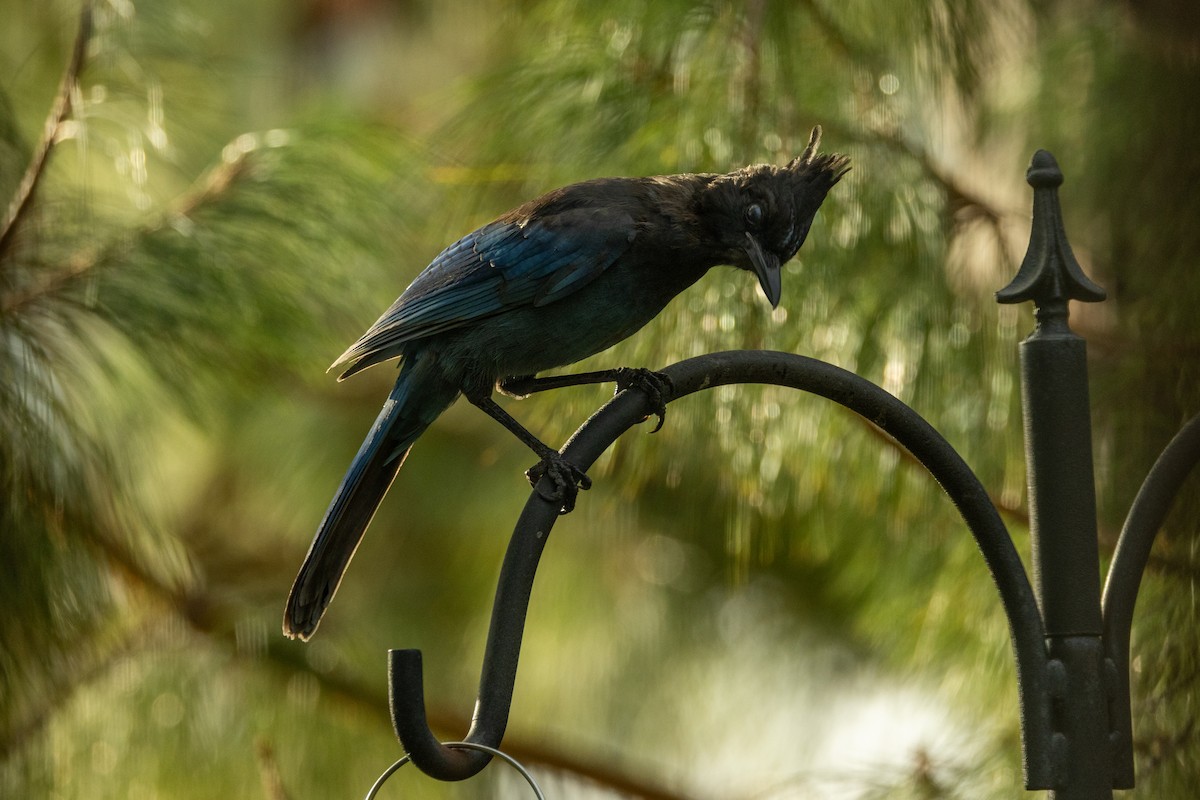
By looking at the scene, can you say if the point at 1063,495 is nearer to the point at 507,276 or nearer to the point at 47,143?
the point at 507,276

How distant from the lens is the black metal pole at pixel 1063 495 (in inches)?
61.2

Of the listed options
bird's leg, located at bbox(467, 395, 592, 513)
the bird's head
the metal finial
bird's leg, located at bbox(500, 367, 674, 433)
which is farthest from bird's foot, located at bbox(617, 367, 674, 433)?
the metal finial

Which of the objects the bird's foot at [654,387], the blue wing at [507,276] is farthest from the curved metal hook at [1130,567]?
the blue wing at [507,276]

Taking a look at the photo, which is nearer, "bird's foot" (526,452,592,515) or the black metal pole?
the black metal pole

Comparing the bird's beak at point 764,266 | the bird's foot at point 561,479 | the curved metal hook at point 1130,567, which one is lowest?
the curved metal hook at point 1130,567

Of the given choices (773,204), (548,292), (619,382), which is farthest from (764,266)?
(548,292)

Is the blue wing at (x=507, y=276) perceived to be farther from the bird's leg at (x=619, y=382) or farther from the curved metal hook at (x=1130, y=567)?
the curved metal hook at (x=1130, y=567)

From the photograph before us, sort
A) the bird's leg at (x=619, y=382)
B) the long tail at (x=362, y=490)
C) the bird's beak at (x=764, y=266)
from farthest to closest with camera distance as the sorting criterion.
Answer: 1. the bird's beak at (x=764, y=266)
2. the long tail at (x=362, y=490)
3. the bird's leg at (x=619, y=382)

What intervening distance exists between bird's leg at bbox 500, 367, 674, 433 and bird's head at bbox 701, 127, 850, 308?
0.74 ft

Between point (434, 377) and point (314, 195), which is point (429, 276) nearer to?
point (434, 377)

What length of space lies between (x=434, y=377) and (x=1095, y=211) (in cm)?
137

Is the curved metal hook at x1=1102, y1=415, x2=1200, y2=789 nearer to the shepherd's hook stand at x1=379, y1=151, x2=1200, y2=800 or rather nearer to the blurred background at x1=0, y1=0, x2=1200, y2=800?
the shepherd's hook stand at x1=379, y1=151, x2=1200, y2=800

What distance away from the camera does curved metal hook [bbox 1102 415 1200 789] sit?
1.57 metres

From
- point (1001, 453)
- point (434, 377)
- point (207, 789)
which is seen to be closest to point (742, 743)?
point (207, 789)
